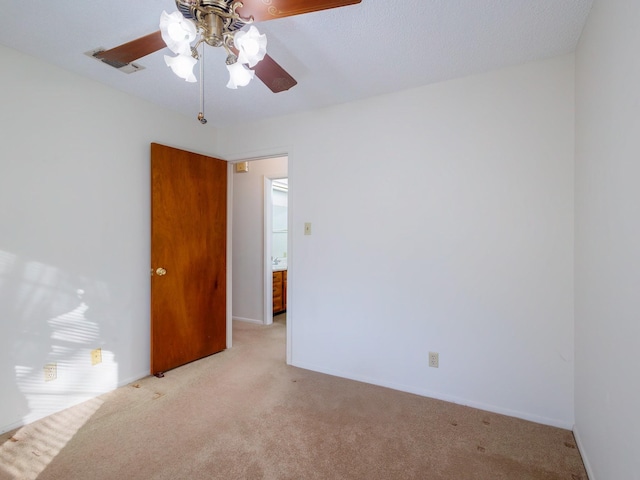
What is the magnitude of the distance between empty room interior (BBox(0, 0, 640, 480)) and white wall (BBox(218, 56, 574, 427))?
1 cm

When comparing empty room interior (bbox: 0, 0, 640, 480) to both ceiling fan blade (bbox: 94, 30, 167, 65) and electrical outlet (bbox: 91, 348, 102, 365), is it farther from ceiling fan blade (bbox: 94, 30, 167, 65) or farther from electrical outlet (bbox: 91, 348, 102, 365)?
ceiling fan blade (bbox: 94, 30, 167, 65)

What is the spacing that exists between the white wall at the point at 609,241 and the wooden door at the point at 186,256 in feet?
9.82

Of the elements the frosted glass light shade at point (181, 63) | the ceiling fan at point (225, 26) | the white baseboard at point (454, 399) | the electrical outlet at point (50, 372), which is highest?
the ceiling fan at point (225, 26)

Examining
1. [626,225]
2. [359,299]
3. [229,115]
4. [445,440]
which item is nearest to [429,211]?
[359,299]

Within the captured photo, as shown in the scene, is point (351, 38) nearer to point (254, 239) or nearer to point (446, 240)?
point (446, 240)

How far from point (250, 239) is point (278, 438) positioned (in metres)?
2.89

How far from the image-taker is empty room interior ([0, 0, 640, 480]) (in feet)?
5.39

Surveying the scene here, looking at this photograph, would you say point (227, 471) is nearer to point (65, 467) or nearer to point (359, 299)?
point (65, 467)

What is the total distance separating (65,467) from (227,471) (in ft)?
2.83

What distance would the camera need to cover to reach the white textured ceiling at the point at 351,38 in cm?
166

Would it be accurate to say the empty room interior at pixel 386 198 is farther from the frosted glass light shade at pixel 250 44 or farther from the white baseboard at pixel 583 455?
the frosted glass light shade at pixel 250 44

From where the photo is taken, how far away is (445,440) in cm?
195

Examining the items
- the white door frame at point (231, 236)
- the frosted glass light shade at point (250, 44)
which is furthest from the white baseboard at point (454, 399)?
the frosted glass light shade at point (250, 44)

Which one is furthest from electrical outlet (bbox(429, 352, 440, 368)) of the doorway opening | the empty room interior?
the doorway opening
